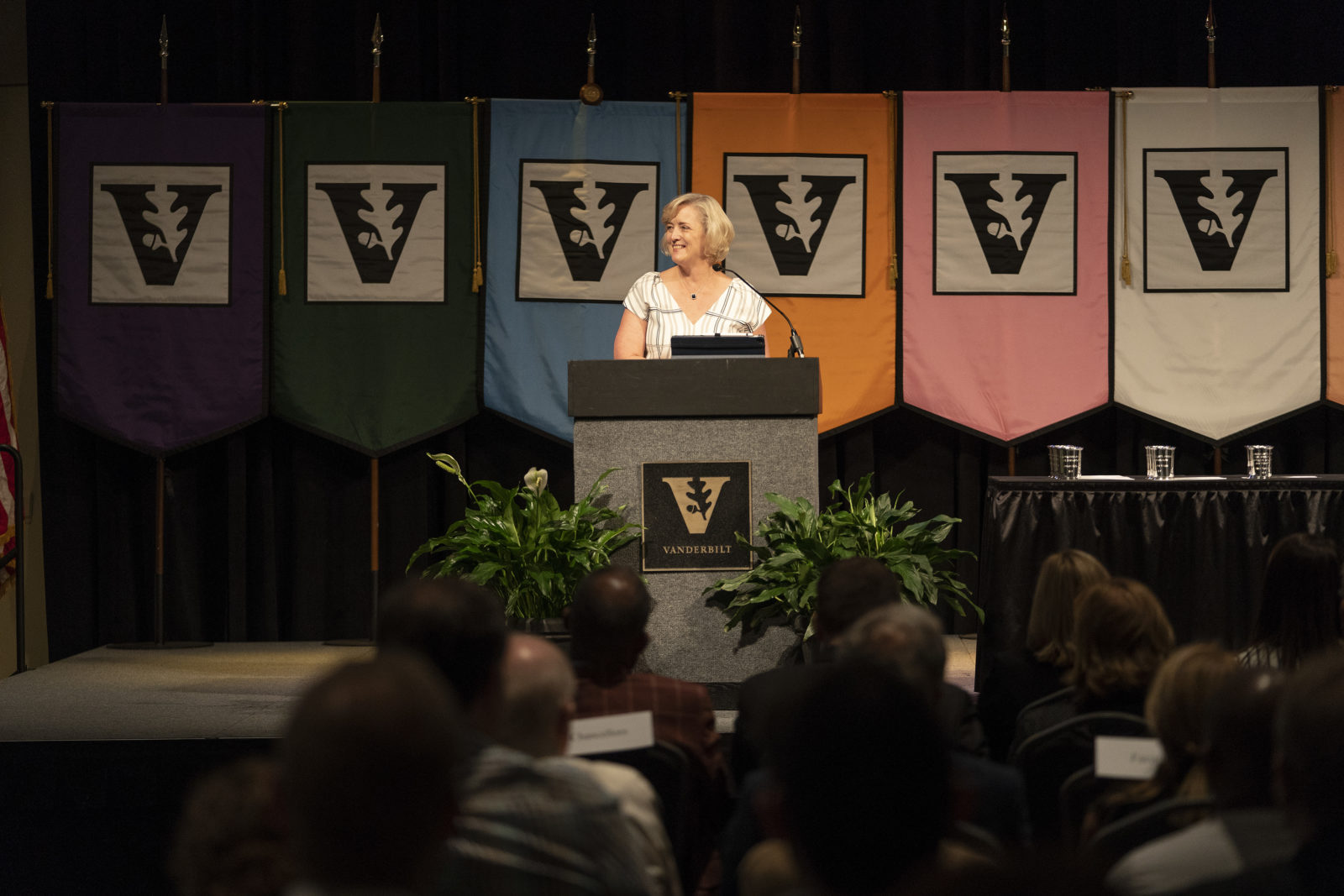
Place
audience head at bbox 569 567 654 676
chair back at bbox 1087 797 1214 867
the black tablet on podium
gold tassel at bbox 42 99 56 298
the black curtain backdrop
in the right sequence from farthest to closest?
1. the black curtain backdrop
2. gold tassel at bbox 42 99 56 298
3. the black tablet on podium
4. audience head at bbox 569 567 654 676
5. chair back at bbox 1087 797 1214 867

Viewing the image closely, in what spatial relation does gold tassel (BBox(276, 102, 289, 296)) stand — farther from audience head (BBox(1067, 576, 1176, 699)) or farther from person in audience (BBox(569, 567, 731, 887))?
audience head (BBox(1067, 576, 1176, 699))

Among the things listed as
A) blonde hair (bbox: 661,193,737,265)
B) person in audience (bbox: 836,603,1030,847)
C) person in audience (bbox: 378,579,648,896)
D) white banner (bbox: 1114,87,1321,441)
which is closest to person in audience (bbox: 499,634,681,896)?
person in audience (bbox: 378,579,648,896)

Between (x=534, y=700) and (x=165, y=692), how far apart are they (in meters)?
3.31

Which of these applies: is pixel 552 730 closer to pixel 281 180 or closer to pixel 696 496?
pixel 696 496

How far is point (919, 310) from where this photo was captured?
6.24m

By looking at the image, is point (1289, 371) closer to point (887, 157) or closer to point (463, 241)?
point (887, 157)

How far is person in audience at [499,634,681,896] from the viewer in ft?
5.62

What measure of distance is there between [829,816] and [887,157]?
541 cm

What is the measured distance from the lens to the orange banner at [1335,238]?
618 centimetres

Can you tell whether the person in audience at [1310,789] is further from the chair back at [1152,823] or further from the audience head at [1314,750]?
the chair back at [1152,823]

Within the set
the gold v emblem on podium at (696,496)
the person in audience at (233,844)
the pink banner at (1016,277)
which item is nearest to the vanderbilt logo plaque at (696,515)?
the gold v emblem on podium at (696,496)

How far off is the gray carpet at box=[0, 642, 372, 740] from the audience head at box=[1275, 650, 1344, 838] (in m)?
2.12

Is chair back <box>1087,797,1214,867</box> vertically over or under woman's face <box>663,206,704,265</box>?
under

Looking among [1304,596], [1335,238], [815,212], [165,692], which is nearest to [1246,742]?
[1304,596]
